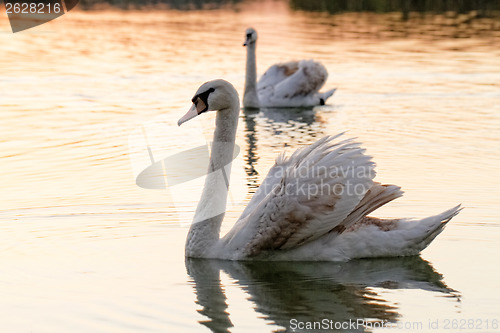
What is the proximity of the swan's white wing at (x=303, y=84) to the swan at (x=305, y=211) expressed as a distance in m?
10.7

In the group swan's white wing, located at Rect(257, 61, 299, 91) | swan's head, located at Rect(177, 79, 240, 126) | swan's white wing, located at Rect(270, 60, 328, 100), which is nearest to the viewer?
swan's head, located at Rect(177, 79, 240, 126)

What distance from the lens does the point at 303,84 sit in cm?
1964

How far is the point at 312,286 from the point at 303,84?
1179cm

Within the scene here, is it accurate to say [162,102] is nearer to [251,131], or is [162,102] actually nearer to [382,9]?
[251,131]

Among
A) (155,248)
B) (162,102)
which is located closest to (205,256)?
(155,248)

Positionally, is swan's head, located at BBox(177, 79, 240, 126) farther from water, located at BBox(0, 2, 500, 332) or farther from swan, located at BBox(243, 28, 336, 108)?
swan, located at BBox(243, 28, 336, 108)

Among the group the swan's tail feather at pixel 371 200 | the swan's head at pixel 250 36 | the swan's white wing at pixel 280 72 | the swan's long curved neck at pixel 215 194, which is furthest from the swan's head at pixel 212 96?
the swan's white wing at pixel 280 72

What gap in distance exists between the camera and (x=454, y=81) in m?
21.5

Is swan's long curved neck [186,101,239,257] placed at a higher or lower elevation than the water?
higher

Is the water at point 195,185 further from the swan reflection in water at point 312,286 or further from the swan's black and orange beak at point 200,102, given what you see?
the swan's black and orange beak at point 200,102

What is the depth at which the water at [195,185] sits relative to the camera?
7.60m

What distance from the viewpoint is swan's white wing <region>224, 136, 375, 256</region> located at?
333 inches

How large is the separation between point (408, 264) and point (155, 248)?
235 cm

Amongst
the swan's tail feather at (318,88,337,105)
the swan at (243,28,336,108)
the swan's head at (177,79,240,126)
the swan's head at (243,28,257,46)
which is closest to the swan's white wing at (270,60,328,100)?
the swan at (243,28,336,108)
